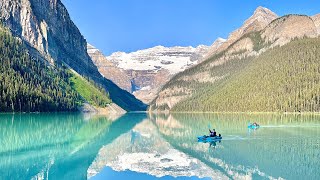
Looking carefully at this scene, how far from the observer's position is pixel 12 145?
Result: 5647cm

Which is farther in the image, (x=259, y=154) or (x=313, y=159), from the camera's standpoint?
(x=259, y=154)

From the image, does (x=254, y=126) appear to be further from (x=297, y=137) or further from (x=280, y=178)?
(x=280, y=178)

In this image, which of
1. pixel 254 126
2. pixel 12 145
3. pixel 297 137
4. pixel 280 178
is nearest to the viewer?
pixel 280 178

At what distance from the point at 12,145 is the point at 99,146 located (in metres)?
11.9

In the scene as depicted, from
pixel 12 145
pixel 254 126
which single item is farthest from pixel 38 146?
pixel 254 126

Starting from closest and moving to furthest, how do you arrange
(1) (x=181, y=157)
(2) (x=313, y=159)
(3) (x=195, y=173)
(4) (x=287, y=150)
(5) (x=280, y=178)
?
1. (5) (x=280, y=178)
2. (3) (x=195, y=173)
3. (2) (x=313, y=159)
4. (1) (x=181, y=157)
5. (4) (x=287, y=150)

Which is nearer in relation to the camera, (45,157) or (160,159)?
(45,157)

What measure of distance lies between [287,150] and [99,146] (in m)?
26.1

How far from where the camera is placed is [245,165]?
4203 centimetres

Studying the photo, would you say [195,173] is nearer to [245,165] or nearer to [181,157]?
[245,165]

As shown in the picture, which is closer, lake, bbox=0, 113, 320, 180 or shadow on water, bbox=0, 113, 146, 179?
shadow on water, bbox=0, 113, 146, 179

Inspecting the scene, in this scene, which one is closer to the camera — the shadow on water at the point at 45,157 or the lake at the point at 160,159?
the shadow on water at the point at 45,157

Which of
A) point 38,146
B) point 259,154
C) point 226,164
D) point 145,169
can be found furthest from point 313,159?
point 38,146

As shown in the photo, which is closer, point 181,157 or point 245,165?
point 245,165
